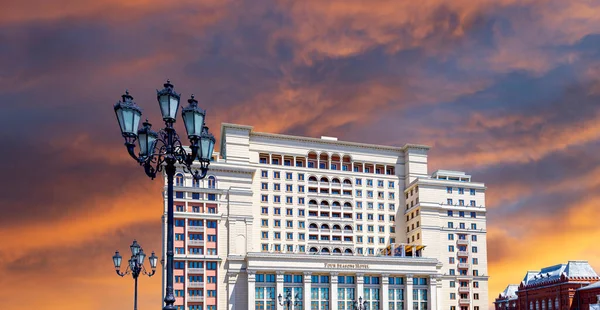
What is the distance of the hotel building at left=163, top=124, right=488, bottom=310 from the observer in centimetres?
10488

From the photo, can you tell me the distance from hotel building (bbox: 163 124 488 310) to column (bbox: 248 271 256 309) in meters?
0.17

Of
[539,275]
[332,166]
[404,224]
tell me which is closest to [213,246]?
[332,166]

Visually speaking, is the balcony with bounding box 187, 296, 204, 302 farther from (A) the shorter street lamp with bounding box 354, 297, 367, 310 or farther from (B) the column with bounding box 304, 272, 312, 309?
(A) the shorter street lamp with bounding box 354, 297, 367, 310

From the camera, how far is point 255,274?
4112 inches

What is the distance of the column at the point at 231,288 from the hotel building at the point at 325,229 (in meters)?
0.17

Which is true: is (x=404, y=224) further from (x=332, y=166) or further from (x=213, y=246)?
(x=213, y=246)

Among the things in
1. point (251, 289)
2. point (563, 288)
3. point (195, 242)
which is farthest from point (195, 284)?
point (563, 288)

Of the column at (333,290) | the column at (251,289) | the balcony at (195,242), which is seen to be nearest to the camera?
the column at (251,289)

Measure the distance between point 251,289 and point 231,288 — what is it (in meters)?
3.62

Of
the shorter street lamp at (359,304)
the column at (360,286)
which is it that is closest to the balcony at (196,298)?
the shorter street lamp at (359,304)

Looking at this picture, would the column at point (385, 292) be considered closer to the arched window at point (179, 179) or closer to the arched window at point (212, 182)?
the arched window at point (212, 182)

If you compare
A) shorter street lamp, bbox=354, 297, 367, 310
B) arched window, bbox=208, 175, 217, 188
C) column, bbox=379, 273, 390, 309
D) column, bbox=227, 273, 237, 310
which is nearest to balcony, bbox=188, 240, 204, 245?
column, bbox=227, 273, 237, 310

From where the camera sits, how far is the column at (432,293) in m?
112

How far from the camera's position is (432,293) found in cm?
11281
